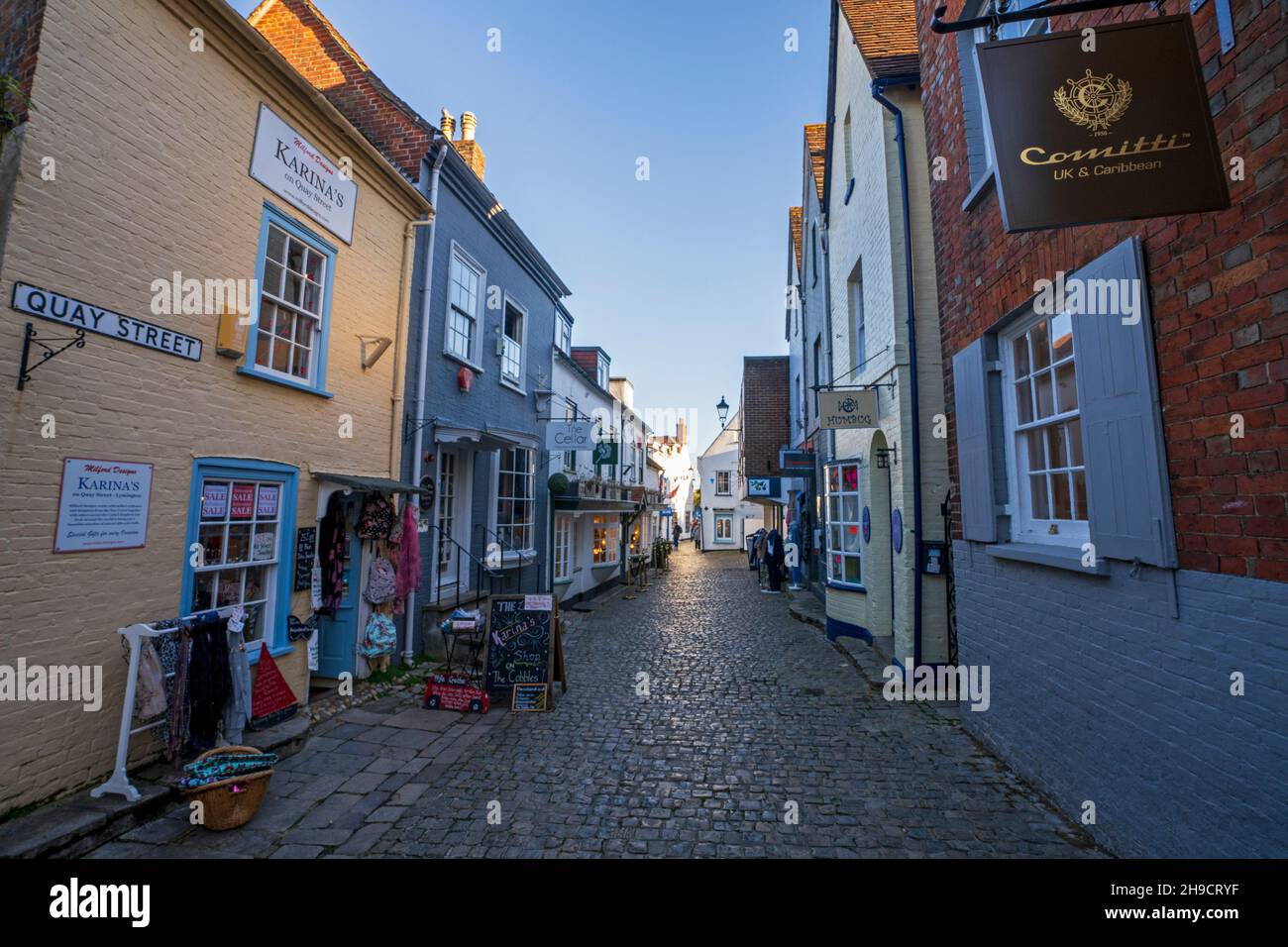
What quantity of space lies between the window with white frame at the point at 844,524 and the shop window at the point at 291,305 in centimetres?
782

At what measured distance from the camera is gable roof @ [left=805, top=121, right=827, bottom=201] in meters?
13.0

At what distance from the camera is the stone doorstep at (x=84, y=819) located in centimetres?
339

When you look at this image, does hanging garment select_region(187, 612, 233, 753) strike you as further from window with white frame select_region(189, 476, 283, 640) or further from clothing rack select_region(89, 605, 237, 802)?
window with white frame select_region(189, 476, 283, 640)

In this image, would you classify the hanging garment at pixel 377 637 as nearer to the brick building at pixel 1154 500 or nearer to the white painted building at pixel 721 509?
the brick building at pixel 1154 500

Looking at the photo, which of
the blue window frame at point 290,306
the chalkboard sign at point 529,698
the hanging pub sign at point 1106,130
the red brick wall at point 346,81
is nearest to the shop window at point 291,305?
the blue window frame at point 290,306

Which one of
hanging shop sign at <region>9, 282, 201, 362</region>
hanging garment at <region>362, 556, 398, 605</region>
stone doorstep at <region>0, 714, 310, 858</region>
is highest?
hanging shop sign at <region>9, 282, 201, 362</region>

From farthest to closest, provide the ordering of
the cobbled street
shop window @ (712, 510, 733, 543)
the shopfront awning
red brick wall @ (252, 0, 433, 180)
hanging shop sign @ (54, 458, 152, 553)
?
shop window @ (712, 510, 733, 543)
red brick wall @ (252, 0, 433, 180)
the shopfront awning
hanging shop sign @ (54, 458, 152, 553)
the cobbled street

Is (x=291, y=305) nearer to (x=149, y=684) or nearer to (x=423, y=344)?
(x=423, y=344)

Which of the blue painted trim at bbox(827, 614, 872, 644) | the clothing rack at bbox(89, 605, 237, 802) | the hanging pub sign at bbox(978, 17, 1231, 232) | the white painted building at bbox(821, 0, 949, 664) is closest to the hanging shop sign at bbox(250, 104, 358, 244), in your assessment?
the clothing rack at bbox(89, 605, 237, 802)

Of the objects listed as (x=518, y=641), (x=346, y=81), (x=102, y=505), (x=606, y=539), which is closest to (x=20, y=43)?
(x=102, y=505)

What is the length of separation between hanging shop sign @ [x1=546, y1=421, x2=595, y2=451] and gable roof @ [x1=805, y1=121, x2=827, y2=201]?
23.8ft

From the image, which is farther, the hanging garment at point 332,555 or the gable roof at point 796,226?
the gable roof at point 796,226

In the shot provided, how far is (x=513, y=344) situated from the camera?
1186cm

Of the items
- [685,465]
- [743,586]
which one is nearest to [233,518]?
[743,586]
